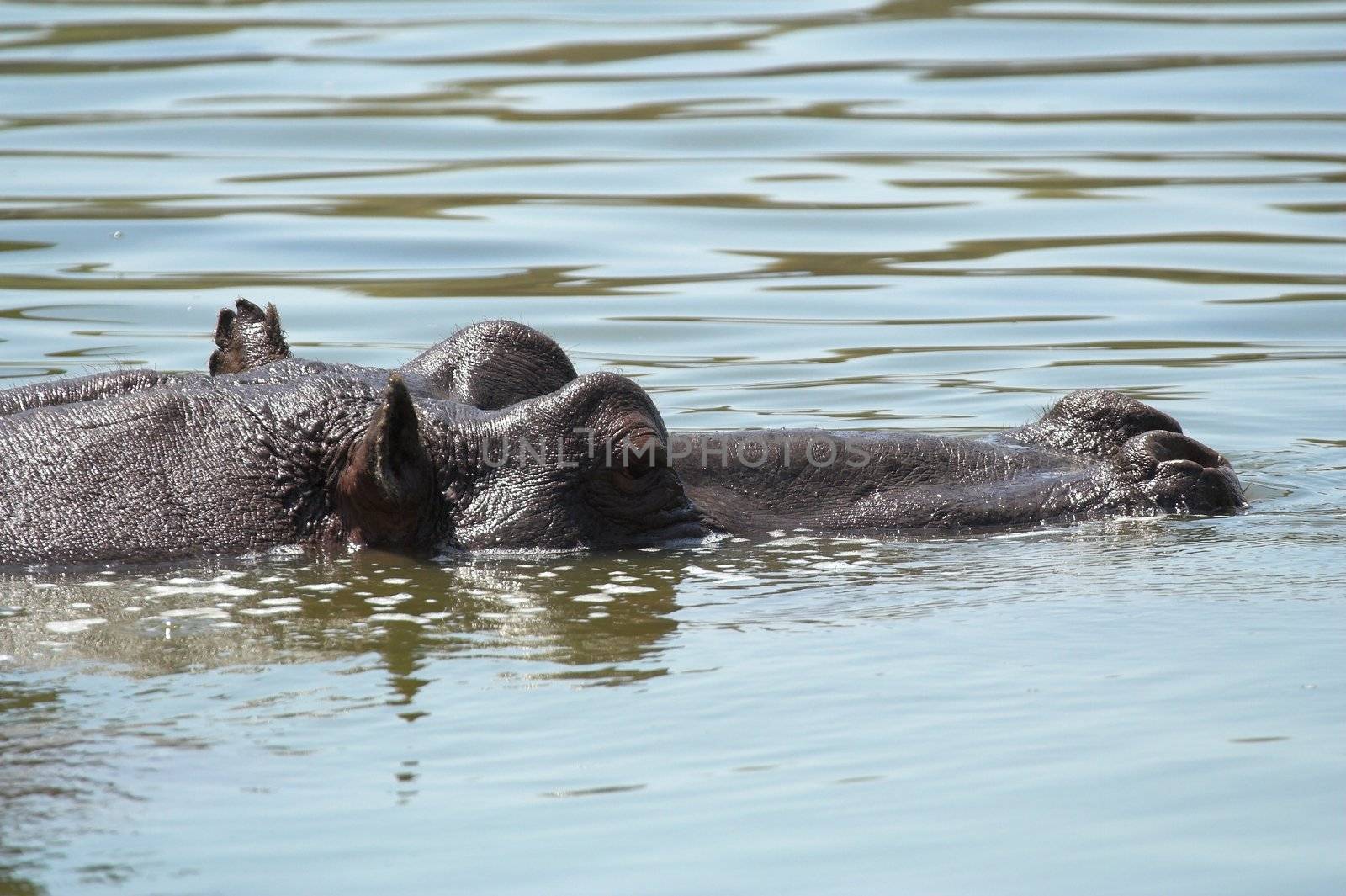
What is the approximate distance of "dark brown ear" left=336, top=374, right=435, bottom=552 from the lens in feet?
20.2

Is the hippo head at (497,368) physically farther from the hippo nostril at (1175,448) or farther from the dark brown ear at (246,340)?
the hippo nostril at (1175,448)

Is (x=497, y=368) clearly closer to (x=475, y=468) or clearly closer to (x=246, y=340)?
(x=475, y=468)

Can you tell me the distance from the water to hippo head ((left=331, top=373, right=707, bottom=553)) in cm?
13

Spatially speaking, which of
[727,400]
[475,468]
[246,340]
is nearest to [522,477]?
[475,468]

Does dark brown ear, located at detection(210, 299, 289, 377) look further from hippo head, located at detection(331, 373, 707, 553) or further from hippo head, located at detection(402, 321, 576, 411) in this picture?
hippo head, located at detection(331, 373, 707, 553)

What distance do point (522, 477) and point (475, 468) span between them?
142mm

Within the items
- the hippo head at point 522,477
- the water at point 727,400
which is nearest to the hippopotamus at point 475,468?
the hippo head at point 522,477

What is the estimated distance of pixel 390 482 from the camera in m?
6.37

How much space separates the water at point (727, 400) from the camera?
435 centimetres

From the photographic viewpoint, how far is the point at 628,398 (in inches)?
255

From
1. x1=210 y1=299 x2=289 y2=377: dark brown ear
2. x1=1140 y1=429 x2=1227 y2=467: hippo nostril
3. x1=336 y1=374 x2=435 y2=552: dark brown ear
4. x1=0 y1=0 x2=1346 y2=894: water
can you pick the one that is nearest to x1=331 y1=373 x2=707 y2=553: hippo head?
x1=336 y1=374 x2=435 y2=552: dark brown ear

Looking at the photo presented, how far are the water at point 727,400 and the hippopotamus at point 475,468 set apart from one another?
135 millimetres

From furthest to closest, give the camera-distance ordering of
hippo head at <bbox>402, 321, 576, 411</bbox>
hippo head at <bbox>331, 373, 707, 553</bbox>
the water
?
hippo head at <bbox>402, 321, 576, 411</bbox> → hippo head at <bbox>331, 373, 707, 553</bbox> → the water

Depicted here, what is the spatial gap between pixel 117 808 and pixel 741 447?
307 centimetres
